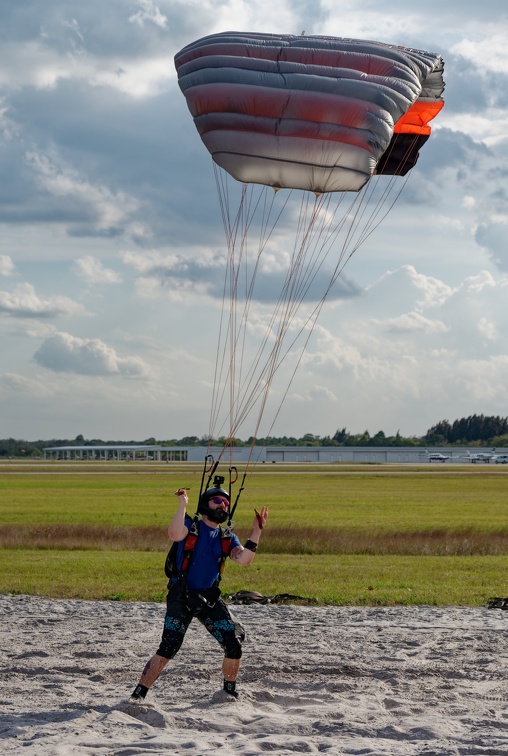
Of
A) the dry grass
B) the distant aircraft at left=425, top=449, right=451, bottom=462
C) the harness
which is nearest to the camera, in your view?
the harness

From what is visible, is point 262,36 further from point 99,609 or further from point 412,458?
point 412,458

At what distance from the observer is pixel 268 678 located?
10.3 meters

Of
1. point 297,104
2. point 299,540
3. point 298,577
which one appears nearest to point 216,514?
point 297,104

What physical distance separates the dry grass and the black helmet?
1648 centimetres

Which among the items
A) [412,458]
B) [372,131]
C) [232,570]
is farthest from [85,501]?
[412,458]

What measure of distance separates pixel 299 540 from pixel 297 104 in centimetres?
1579

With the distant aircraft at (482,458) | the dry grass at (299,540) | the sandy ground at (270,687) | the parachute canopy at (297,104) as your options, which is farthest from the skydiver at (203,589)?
the distant aircraft at (482,458)

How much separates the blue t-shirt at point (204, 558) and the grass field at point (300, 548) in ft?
23.3

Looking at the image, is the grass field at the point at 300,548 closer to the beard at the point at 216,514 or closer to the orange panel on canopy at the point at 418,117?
the beard at the point at 216,514

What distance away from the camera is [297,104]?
1378cm

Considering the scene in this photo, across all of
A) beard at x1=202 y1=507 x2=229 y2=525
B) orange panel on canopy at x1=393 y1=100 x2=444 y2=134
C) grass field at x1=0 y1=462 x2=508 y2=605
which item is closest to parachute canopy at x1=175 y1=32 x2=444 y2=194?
orange panel on canopy at x1=393 y1=100 x2=444 y2=134

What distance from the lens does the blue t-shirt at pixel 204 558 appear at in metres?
9.31

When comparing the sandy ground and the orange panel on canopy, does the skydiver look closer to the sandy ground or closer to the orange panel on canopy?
the sandy ground

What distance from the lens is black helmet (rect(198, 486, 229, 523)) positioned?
9.52 meters
